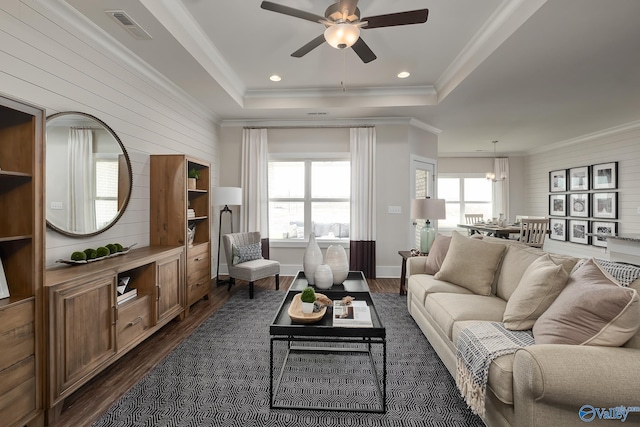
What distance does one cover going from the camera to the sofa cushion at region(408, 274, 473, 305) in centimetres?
265

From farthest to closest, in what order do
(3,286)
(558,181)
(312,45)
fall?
(558,181) < (312,45) < (3,286)

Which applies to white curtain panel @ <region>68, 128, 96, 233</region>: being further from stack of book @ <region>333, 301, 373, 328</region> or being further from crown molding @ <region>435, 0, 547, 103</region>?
crown molding @ <region>435, 0, 547, 103</region>

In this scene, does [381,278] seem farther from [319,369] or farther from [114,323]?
[114,323]

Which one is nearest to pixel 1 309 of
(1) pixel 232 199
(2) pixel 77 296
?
(2) pixel 77 296

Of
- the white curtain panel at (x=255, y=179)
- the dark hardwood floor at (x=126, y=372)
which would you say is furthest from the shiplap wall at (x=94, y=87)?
the white curtain panel at (x=255, y=179)

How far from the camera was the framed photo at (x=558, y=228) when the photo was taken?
6.99 meters

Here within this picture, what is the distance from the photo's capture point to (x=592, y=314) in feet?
4.75

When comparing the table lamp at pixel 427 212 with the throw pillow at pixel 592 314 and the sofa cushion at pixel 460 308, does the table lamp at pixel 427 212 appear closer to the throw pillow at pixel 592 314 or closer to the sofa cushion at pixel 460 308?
the sofa cushion at pixel 460 308

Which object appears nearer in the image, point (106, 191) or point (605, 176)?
point (106, 191)

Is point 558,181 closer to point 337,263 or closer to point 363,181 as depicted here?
point 363,181

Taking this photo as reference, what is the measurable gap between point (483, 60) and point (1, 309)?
405 centimetres

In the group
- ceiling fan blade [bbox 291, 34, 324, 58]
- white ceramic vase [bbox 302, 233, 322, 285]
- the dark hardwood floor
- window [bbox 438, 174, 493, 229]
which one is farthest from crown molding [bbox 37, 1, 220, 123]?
window [bbox 438, 174, 493, 229]

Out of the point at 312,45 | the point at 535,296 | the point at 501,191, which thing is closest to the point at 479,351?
the point at 535,296

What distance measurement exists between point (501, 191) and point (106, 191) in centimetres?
863
